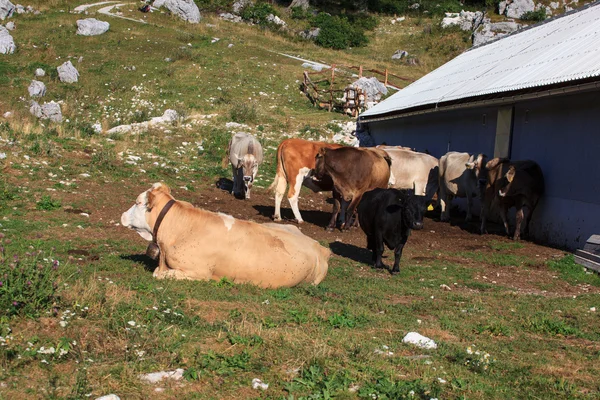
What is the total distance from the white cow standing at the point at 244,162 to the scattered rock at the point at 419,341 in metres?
12.2

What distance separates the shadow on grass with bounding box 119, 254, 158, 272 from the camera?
9.61m

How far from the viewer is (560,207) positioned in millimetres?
15789

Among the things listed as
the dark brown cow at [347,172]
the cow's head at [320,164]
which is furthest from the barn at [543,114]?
the cow's head at [320,164]

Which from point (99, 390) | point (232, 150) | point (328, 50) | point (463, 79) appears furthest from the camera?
point (328, 50)

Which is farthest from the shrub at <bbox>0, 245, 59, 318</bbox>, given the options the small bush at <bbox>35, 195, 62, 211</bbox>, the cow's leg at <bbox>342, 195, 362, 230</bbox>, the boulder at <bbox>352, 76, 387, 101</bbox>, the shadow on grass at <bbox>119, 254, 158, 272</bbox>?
the boulder at <bbox>352, 76, 387, 101</bbox>

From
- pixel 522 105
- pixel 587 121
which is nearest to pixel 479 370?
pixel 587 121

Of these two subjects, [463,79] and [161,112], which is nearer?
[463,79]

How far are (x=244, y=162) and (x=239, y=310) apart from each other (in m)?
11.8

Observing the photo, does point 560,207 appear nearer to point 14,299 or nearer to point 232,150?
point 232,150

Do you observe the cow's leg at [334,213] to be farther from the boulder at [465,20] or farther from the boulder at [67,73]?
the boulder at [465,20]

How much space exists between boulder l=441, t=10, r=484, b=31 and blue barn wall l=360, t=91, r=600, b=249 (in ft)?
140

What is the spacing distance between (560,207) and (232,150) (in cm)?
930

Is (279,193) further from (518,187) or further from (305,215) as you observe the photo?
(518,187)

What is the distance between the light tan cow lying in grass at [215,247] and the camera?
348 inches
